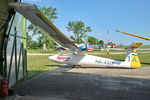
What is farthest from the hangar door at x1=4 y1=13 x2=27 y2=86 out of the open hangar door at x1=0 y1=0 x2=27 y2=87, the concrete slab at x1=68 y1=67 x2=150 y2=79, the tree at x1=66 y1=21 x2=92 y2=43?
the tree at x1=66 y1=21 x2=92 y2=43

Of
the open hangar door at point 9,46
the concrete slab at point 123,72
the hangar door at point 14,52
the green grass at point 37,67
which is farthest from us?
the concrete slab at point 123,72

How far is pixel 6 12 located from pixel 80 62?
9.71 m

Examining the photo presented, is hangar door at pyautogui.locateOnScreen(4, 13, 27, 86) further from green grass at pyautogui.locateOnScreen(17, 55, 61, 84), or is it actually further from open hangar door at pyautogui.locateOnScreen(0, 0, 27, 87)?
green grass at pyautogui.locateOnScreen(17, 55, 61, 84)

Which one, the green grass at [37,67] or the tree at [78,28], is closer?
the green grass at [37,67]

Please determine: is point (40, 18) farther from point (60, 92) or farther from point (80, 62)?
point (80, 62)

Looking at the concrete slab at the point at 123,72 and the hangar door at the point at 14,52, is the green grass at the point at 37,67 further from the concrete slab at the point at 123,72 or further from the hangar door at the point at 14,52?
the concrete slab at the point at 123,72

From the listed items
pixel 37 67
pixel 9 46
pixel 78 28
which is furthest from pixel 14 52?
pixel 78 28

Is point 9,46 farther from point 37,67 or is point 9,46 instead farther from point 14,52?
point 37,67

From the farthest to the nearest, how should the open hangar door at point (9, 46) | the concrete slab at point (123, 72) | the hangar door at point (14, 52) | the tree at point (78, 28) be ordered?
1. the tree at point (78, 28)
2. the concrete slab at point (123, 72)
3. the hangar door at point (14, 52)
4. the open hangar door at point (9, 46)

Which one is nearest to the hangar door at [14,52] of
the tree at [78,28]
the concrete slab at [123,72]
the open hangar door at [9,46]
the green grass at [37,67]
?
the open hangar door at [9,46]

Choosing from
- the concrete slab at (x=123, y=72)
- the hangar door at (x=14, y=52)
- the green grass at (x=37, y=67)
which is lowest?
the concrete slab at (x=123, y=72)

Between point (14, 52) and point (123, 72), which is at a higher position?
point (14, 52)

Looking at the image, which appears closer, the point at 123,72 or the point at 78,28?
the point at 123,72

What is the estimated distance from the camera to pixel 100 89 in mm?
7695
